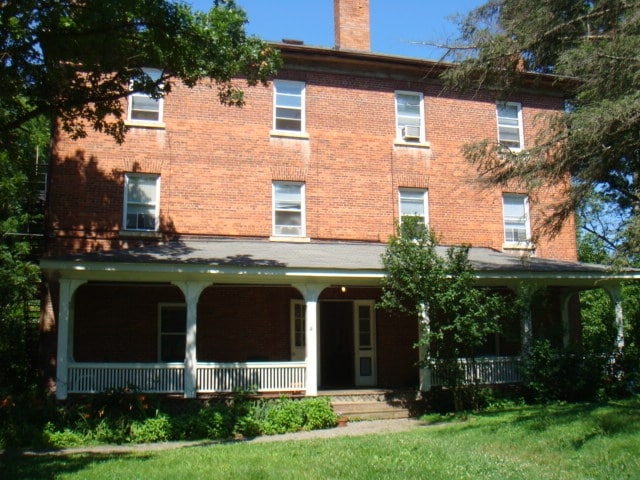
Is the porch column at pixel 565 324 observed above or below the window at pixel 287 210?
below

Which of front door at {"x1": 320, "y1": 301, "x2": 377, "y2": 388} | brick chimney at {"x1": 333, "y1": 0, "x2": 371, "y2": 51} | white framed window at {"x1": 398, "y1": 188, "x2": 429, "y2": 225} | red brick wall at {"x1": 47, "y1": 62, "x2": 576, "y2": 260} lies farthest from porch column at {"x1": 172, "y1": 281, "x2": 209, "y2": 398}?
brick chimney at {"x1": 333, "y1": 0, "x2": 371, "y2": 51}

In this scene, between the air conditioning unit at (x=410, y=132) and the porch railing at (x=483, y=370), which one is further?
the air conditioning unit at (x=410, y=132)

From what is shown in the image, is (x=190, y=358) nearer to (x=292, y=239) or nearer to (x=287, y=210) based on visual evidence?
(x=292, y=239)

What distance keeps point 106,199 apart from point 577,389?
12447 mm

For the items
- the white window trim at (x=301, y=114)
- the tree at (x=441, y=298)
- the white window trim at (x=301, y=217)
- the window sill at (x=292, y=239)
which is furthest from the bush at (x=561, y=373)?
the white window trim at (x=301, y=114)

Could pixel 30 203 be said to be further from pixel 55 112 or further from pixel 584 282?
pixel 584 282

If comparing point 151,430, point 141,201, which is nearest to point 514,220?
point 141,201

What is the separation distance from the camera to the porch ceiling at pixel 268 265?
14.0 meters

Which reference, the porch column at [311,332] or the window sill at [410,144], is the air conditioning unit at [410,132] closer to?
the window sill at [410,144]

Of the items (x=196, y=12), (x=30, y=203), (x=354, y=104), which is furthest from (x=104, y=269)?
(x=30, y=203)

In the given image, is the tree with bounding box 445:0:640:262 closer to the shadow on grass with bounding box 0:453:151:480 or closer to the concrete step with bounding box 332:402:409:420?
the concrete step with bounding box 332:402:409:420

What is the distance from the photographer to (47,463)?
10117mm

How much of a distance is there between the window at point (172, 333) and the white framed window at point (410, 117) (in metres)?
8.04

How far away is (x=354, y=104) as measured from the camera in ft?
63.8
